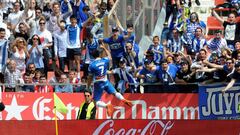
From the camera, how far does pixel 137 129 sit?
55.9 ft

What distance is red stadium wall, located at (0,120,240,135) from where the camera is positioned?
55.2 feet

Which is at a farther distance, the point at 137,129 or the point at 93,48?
the point at 93,48

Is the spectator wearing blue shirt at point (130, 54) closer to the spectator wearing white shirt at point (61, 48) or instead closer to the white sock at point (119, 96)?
the white sock at point (119, 96)

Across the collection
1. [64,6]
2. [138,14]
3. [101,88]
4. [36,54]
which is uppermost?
[64,6]

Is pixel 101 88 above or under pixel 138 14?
under

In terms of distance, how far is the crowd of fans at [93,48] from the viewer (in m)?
20.4

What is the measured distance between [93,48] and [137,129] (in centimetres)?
534

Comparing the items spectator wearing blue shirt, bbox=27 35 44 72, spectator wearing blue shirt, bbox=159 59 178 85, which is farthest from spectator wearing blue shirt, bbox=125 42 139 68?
spectator wearing blue shirt, bbox=27 35 44 72

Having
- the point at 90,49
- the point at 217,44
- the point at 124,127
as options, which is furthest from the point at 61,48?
the point at 124,127

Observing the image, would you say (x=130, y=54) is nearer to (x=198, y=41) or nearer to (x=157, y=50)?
(x=157, y=50)

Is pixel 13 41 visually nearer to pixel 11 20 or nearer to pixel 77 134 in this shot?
pixel 11 20

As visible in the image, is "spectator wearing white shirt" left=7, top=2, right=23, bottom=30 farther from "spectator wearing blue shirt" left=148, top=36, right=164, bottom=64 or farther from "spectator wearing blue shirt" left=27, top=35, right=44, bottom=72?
"spectator wearing blue shirt" left=148, top=36, right=164, bottom=64

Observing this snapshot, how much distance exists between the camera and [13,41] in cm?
2206

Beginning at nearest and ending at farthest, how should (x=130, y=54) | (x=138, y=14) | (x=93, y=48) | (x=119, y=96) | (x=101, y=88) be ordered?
(x=119, y=96)
(x=101, y=88)
(x=130, y=54)
(x=93, y=48)
(x=138, y=14)
